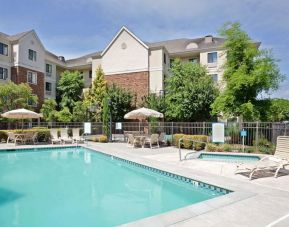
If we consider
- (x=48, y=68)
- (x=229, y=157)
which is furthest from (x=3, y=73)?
(x=229, y=157)

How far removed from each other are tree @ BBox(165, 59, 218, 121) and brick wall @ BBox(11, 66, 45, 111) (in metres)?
16.1

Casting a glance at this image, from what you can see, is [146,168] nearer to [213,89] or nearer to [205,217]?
[205,217]

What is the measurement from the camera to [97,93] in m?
33.8

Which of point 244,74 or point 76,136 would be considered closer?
point 244,74

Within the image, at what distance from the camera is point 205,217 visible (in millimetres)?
5461

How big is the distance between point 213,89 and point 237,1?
12826 mm

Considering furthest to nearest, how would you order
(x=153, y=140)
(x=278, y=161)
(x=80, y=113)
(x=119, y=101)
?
(x=80, y=113) < (x=119, y=101) < (x=153, y=140) < (x=278, y=161)

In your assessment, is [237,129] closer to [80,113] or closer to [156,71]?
[156,71]

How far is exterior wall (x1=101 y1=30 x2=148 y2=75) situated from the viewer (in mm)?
34125

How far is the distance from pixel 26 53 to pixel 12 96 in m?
9.00

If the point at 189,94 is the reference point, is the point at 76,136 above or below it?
below

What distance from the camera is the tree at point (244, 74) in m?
18.0

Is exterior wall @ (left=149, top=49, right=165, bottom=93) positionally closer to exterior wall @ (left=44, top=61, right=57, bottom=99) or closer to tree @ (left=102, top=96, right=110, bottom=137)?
tree @ (left=102, top=96, right=110, bottom=137)

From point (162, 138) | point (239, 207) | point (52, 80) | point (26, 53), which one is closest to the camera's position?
point (239, 207)
